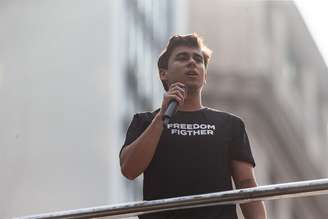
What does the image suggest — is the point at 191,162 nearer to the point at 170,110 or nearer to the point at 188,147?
the point at 188,147

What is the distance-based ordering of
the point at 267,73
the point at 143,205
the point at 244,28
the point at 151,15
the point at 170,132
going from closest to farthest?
the point at 143,205 < the point at 170,132 < the point at 151,15 < the point at 267,73 < the point at 244,28

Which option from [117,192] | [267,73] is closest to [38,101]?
[117,192]

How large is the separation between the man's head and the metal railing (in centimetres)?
74

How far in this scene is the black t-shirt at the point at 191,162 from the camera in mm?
5418

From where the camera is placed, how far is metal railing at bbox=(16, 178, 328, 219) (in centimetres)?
505

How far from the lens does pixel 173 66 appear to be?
567 centimetres

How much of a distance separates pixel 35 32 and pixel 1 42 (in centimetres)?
114

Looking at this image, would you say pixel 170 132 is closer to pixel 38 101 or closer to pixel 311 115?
pixel 38 101

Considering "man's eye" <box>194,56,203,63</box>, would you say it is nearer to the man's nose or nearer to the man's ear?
the man's nose

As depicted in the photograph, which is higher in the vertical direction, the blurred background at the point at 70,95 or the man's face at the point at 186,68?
the blurred background at the point at 70,95

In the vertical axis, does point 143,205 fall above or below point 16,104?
below

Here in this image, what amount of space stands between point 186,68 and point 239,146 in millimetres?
462

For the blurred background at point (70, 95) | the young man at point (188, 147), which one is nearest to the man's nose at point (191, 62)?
the young man at point (188, 147)

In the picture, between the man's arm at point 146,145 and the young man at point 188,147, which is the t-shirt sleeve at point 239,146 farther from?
the man's arm at point 146,145
